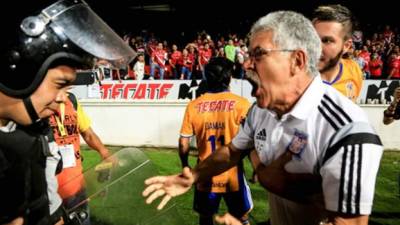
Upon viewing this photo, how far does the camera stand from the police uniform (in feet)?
15.5

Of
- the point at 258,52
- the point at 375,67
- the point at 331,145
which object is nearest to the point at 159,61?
the point at 375,67

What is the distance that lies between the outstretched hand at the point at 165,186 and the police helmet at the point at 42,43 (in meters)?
0.66

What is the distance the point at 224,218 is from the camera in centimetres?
199

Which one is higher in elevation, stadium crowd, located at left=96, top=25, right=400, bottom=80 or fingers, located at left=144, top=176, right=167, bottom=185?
fingers, located at left=144, top=176, right=167, bottom=185

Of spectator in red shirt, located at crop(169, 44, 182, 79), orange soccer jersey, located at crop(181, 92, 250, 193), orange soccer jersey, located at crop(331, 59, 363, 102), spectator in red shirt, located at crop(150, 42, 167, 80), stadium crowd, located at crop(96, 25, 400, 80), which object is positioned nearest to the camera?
orange soccer jersey, located at crop(331, 59, 363, 102)

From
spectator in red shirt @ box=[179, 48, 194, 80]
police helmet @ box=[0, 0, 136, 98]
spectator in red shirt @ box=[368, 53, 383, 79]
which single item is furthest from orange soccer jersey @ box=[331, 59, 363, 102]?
spectator in red shirt @ box=[179, 48, 194, 80]

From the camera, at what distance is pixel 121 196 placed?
1980 mm

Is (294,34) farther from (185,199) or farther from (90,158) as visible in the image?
(90,158)

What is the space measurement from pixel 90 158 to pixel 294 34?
727cm

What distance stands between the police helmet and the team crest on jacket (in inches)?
38.9

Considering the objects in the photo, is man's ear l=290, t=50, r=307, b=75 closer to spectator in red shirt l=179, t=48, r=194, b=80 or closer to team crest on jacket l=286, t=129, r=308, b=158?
team crest on jacket l=286, t=129, r=308, b=158

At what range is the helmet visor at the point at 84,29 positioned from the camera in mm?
1906

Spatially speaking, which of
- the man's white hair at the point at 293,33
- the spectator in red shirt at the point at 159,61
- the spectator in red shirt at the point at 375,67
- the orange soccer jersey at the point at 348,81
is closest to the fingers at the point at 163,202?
the man's white hair at the point at 293,33

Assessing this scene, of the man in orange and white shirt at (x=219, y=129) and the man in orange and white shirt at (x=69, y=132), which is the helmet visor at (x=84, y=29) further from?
the man in orange and white shirt at (x=219, y=129)
